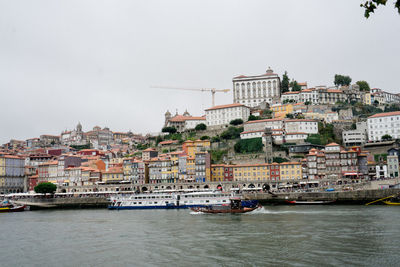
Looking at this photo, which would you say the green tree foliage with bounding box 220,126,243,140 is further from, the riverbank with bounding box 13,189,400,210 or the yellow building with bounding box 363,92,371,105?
the yellow building with bounding box 363,92,371,105

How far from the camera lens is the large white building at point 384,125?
259 ft

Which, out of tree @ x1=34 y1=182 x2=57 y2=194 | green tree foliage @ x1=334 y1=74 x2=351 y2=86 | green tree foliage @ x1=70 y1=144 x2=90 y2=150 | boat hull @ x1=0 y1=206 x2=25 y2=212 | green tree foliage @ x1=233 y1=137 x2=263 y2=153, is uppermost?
green tree foliage @ x1=334 y1=74 x2=351 y2=86

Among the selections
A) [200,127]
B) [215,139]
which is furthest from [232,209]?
[200,127]

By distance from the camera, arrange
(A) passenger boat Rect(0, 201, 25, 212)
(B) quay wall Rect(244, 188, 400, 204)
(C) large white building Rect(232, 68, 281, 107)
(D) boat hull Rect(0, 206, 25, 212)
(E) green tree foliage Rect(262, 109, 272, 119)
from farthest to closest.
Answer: (C) large white building Rect(232, 68, 281, 107), (E) green tree foliage Rect(262, 109, 272, 119), (A) passenger boat Rect(0, 201, 25, 212), (D) boat hull Rect(0, 206, 25, 212), (B) quay wall Rect(244, 188, 400, 204)

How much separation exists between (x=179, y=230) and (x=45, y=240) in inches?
381

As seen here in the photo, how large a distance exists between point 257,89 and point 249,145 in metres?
31.0

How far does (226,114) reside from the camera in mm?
97250

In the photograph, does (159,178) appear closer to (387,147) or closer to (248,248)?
(387,147)

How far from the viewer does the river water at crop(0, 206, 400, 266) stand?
21.4 meters

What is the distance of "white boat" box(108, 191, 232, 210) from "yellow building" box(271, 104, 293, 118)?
4146 cm

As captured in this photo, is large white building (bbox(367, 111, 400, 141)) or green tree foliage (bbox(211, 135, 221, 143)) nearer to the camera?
large white building (bbox(367, 111, 400, 141))

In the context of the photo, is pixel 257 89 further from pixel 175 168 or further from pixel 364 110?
pixel 175 168

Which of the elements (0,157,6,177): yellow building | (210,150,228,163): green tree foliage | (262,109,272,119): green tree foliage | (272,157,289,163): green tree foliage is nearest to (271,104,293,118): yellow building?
(262,109,272,119): green tree foliage

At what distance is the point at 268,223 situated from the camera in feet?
113
